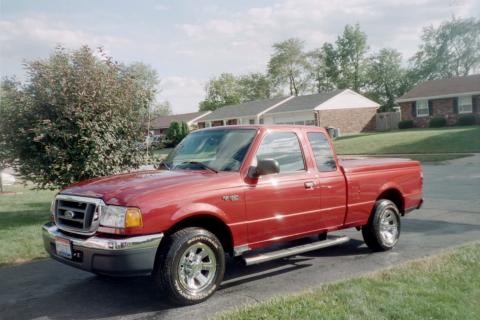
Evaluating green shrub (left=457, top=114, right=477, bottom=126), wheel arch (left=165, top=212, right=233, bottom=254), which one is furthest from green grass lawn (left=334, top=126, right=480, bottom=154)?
wheel arch (left=165, top=212, right=233, bottom=254)

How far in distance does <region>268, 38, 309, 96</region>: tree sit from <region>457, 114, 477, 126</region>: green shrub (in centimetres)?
4773

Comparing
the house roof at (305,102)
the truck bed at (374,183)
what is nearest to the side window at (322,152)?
the truck bed at (374,183)

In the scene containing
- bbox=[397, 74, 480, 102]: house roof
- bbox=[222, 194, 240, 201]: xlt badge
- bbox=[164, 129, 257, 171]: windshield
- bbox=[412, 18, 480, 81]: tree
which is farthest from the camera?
bbox=[412, 18, 480, 81]: tree

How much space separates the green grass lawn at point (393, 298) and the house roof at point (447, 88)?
3651cm

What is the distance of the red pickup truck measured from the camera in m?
4.58

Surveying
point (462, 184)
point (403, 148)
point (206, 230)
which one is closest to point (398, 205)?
point (206, 230)

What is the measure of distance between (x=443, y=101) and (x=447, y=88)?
1.40m

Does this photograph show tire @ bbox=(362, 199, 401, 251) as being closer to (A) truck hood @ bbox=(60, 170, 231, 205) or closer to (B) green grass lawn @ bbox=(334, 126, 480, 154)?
(A) truck hood @ bbox=(60, 170, 231, 205)

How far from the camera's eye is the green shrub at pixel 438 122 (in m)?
38.5

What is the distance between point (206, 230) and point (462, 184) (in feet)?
35.9

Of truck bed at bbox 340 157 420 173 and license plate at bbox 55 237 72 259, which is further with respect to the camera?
truck bed at bbox 340 157 420 173

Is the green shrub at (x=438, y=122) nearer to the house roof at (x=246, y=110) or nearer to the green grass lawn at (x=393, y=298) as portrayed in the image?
the house roof at (x=246, y=110)

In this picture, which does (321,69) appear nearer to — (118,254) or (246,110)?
(246,110)

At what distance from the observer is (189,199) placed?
4820mm
